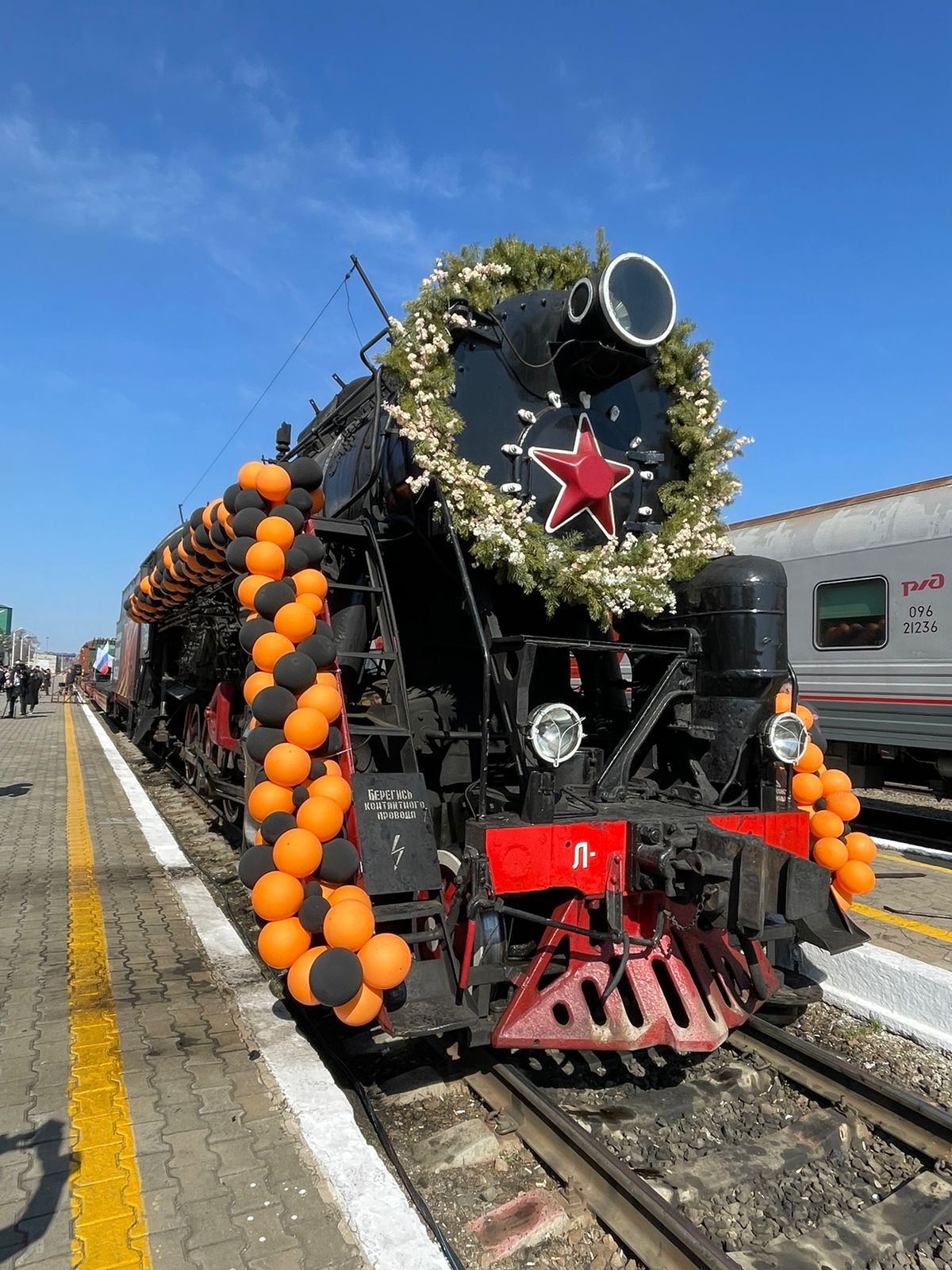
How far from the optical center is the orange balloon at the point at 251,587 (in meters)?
3.84

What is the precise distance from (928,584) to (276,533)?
713 centimetres

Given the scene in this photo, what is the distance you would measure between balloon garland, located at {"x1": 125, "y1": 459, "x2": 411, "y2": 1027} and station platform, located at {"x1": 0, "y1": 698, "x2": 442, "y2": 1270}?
416 mm

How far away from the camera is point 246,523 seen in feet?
13.1

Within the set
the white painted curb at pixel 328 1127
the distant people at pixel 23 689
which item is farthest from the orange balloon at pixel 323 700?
the distant people at pixel 23 689

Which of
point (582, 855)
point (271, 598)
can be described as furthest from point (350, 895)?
point (271, 598)

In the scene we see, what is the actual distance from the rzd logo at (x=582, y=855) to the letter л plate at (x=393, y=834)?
1.93 ft

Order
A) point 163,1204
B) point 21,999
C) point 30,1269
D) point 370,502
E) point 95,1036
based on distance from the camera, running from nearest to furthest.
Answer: point 30,1269 → point 163,1204 → point 95,1036 → point 21,999 → point 370,502

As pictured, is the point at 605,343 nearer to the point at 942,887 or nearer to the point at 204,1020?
the point at 204,1020

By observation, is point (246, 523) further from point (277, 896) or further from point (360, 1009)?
point (360, 1009)

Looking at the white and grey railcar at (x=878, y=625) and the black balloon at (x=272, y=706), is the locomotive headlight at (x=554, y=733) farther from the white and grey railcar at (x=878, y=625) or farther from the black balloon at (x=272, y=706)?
the white and grey railcar at (x=878, y=625)

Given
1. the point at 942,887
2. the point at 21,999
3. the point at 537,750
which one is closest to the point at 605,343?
the point at 537,750

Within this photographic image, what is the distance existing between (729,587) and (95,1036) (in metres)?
3.72

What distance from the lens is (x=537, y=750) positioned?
3492 mm

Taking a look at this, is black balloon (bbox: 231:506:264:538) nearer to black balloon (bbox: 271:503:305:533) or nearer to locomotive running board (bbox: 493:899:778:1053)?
black balloon (bbox: 271:503:305:533)
